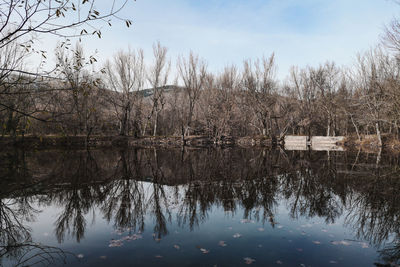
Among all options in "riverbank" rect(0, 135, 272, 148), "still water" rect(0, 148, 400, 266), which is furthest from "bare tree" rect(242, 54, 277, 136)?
"still water" rect(0, 148, 400, 266)

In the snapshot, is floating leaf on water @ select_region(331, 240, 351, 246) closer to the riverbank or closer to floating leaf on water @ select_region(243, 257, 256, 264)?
floating leaf on water @ select_region(243, 257, 256, 264)

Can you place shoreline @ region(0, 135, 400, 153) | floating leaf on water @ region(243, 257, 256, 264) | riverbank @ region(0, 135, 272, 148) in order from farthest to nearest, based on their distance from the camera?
riverbank @ region(0, 135, 272, 148) → shoreline @ region(0, 135, 400, 153) → floating leaf on water @ region(243, 257, 256, 264)

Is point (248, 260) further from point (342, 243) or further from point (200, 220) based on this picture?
point (342, 243)

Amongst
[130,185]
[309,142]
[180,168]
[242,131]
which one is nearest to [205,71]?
[242,131]

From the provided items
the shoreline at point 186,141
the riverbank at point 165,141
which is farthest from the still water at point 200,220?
the riverbank at point 165,141

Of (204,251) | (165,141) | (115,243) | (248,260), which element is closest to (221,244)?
(204,251)

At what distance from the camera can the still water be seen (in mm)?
4582

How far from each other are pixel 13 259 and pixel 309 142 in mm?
37341

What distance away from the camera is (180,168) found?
14.1m

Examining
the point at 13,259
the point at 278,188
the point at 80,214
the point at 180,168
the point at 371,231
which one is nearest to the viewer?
the point at 13,259

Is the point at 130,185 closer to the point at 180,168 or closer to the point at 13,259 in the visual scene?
the point at 180,168

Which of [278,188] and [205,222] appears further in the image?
[278,188]

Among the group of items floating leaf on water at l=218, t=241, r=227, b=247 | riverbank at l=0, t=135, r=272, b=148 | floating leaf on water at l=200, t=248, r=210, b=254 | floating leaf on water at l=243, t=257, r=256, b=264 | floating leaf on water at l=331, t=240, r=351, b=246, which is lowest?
floating leaf on water at l=200, t=248, r=210, b=254

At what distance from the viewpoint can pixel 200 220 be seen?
6.41 meters
